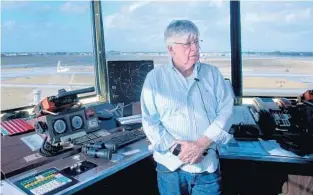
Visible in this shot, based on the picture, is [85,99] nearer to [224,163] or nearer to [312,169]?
[224,163]

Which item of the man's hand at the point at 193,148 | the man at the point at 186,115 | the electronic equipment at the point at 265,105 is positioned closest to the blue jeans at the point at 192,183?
the man at the point at 186,115

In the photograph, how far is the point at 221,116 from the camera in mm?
1431

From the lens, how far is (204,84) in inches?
58.2

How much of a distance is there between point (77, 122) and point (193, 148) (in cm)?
90

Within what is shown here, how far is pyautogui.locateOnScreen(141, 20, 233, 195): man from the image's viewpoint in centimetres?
141

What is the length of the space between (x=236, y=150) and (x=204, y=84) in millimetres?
617

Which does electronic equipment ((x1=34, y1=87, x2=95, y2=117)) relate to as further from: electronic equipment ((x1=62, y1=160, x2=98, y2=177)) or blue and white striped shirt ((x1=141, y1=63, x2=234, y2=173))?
blue and white striped shirt ((x1=141, y1=63, x2=234, y2=173))

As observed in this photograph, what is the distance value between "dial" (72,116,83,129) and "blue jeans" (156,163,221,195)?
72 cm

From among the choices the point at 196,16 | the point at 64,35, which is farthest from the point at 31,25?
the point at 196,16

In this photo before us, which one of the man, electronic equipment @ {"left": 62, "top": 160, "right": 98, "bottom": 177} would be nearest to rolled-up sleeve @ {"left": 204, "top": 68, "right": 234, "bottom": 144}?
the man

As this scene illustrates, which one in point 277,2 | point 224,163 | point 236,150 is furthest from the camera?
point 277,2

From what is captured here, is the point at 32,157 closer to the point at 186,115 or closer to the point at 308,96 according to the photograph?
the point at 186,115

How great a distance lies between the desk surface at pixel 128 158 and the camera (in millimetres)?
1359

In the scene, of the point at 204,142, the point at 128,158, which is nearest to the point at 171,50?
the point at 204,142
